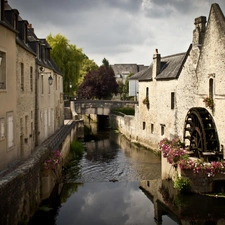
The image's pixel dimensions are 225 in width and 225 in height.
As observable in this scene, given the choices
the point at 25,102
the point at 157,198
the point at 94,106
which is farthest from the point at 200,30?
the point at 94,106

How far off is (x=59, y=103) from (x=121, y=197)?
15535 mm

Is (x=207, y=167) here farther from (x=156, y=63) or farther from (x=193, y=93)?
(x=156, y=63)

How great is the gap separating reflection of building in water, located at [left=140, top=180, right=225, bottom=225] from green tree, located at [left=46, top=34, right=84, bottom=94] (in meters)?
29.4

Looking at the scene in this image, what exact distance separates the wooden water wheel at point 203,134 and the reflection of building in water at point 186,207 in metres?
2.33

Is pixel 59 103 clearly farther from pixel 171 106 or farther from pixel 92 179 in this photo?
pixel 92 179

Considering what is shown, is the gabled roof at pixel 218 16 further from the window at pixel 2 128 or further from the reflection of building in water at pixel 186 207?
the window at pixel 2 128

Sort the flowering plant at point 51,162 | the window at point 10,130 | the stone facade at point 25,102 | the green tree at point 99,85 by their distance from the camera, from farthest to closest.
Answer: the green tree at point 99,85, the stone facade at point 25,102, the flowering plant at point 51,162, the window at point 10,130

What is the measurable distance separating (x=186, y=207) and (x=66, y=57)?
3319 cm

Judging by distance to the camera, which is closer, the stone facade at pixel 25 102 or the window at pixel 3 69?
the window at pixel 3 69

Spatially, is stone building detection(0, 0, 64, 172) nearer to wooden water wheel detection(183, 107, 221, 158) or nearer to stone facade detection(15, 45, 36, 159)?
stone facade detection(15, 45, 36, 159)

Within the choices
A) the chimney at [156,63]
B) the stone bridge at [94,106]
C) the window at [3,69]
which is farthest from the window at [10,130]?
the stone bridge at [94,106]

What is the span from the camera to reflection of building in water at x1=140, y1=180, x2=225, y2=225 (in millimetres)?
10211

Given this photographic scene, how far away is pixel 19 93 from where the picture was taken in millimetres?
13055

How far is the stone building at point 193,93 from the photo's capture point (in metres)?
14.2
